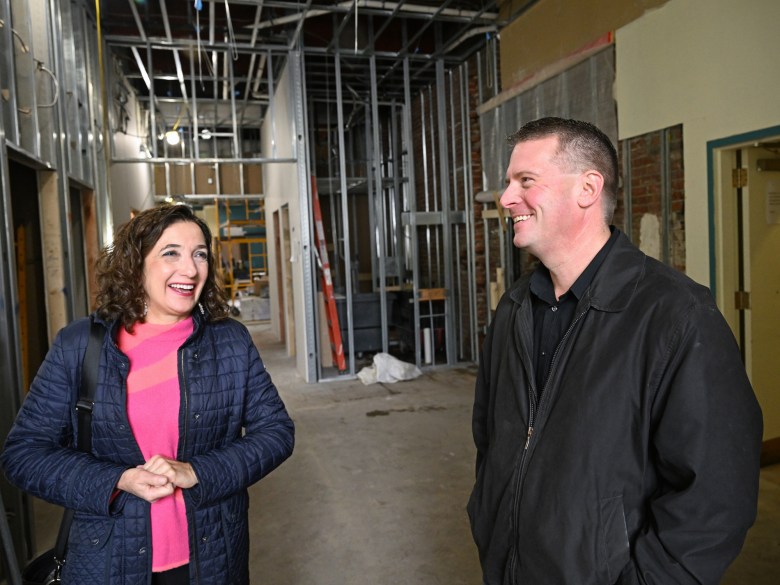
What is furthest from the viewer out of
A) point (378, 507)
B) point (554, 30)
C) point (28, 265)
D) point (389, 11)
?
point (389, 11)

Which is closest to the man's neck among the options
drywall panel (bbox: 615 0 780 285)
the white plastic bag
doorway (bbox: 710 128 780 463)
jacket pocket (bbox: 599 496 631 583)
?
jacket pocket (bbox: 599 496 631 583)

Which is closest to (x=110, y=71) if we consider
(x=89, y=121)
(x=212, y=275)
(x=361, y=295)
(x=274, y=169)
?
(x=89, y=121)

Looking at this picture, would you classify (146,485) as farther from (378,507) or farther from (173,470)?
(378,507)

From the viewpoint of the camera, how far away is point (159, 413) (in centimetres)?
149

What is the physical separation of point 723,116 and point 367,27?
13.9 feet

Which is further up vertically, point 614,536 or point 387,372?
point 614,536

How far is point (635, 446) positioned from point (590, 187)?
1.85 feet

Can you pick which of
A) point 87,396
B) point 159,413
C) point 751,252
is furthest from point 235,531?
point 751,252

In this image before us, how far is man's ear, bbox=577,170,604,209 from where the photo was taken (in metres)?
1.32

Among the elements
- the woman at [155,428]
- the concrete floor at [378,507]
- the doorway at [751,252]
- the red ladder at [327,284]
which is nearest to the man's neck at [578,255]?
the woman at [155,428]

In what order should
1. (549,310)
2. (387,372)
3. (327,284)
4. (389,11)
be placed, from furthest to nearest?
(327,284)
(387,372)
(389,11)
(549,310)

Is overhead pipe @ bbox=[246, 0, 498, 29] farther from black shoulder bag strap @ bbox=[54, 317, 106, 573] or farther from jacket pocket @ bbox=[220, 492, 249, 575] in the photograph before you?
jacket pocket @ bbox=[220, 492, 249, 575]

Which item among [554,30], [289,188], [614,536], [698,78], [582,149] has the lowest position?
[614,536]

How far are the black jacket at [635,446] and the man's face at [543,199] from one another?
123 millimetres
